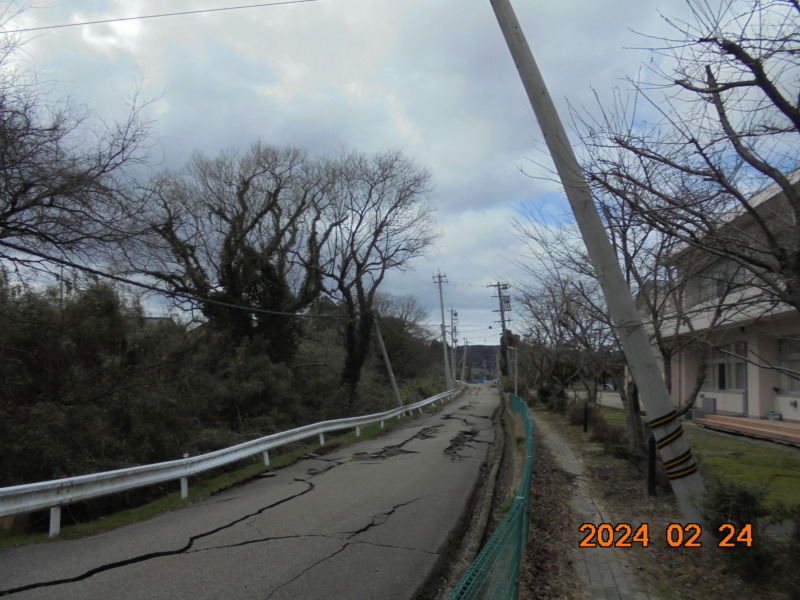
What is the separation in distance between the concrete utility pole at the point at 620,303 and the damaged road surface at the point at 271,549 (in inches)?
108

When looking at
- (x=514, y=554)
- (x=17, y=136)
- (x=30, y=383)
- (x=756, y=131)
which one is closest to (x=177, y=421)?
(x=30, y=383)

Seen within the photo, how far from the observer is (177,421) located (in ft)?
51.3

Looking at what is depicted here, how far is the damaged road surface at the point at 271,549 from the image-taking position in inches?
201

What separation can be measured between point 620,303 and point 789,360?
2237 centimetres

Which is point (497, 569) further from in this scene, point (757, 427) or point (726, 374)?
point (726, 374)

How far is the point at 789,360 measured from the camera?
23.5 m

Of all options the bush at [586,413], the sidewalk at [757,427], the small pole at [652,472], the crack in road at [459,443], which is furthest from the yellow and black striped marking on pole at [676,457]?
the bush at [586,413]

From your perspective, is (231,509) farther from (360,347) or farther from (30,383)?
(360,347)

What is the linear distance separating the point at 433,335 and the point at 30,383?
75.4 metres

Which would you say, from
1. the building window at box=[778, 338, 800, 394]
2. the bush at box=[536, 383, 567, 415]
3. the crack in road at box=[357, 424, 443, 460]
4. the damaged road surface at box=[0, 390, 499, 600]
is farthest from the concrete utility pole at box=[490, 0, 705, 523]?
the bush at box=[536, 383, 567, 415]

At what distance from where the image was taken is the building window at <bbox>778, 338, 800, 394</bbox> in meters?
22.8

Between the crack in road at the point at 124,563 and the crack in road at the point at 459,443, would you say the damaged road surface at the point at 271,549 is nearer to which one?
the crack in road at the point at 124,563
